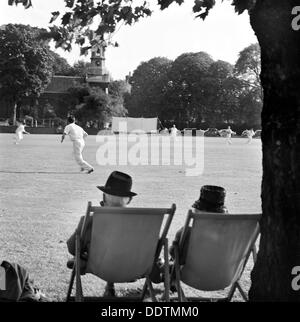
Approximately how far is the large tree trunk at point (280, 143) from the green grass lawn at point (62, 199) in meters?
1.89

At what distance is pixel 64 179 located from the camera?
16.0m

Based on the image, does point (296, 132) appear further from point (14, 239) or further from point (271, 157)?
point (14, 239)

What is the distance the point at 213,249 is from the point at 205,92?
89.2 meters

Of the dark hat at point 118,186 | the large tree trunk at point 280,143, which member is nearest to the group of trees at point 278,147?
the large tree trunk at point 280,143

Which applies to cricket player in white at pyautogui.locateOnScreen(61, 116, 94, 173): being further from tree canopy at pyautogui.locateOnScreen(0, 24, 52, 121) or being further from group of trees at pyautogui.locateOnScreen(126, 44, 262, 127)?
group of trees at pyautogui.locateOnScreen(126, 44, 262, 127)

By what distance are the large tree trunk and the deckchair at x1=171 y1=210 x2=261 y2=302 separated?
323mm

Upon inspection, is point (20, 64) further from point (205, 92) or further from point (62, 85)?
point (62, 85)

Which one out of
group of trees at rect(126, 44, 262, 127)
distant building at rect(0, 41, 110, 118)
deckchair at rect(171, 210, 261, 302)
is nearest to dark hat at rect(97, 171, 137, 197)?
deckchair at rect(171, 210, 261, 302)

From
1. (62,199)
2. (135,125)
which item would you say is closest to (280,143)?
(62,199)

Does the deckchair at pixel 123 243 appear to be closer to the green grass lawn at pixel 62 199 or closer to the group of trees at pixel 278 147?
the group of trees at pixel 278 147

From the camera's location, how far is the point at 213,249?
14.4 ft

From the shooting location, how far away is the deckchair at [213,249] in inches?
169
